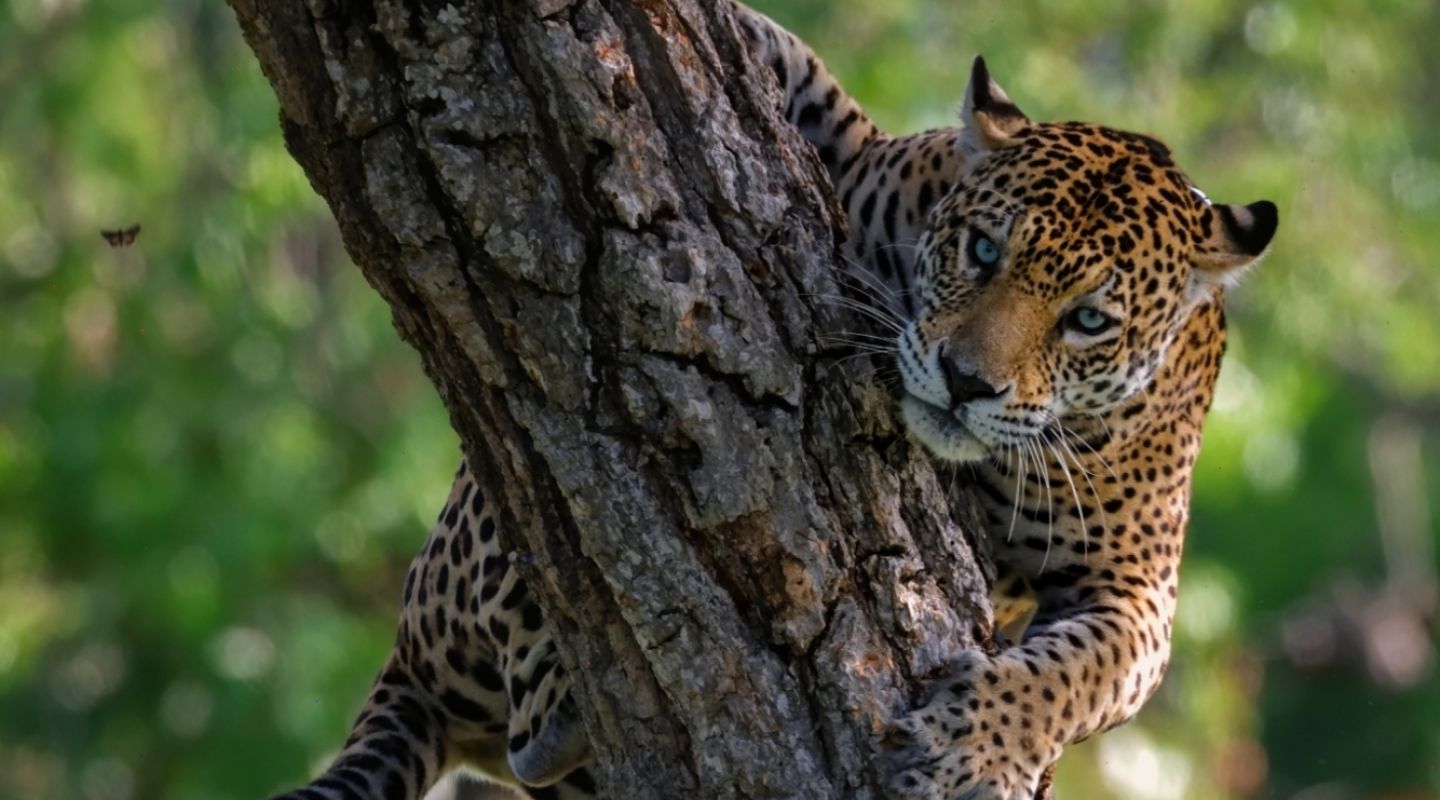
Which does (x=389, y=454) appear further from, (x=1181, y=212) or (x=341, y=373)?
(x=1181, y=212)

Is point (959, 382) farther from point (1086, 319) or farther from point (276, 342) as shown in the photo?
point (276, 342)

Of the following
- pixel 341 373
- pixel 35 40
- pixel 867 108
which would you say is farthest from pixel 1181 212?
pixel 35 40

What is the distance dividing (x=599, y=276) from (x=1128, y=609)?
215 cm

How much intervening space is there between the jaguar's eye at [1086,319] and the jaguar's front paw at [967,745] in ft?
3.77

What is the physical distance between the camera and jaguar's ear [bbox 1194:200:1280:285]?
5895mm

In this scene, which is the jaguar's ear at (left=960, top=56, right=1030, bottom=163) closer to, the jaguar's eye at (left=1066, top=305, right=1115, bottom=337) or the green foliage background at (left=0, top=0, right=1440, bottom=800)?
the jaguar's eye at (left=1066, top=305, right=1115, bottom=337)

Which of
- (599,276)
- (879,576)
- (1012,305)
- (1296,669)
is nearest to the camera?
(599,276)

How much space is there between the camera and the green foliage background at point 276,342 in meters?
14.5

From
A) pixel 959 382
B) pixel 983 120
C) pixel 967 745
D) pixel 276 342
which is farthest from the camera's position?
pixel 276 342

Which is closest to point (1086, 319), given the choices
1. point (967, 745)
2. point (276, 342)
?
point (967, 745)

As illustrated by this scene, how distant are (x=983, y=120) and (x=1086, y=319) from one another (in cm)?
75

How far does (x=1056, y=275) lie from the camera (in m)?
5.74

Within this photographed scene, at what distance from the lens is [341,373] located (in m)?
16.2

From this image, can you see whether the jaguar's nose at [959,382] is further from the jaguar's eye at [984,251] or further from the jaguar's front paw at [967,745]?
the jaguar's front paw at [967,745]
